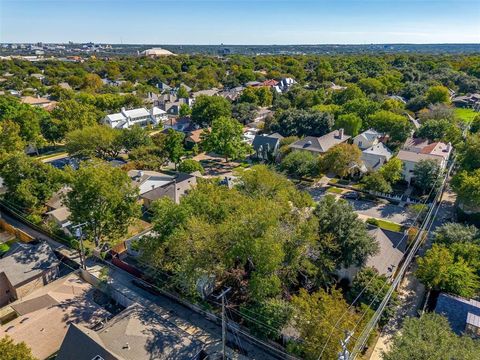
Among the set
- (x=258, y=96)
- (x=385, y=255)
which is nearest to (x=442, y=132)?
(x=385, y=255)

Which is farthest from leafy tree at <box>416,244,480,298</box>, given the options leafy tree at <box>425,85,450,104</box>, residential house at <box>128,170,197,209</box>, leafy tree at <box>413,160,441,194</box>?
leafy tree at <box>425,85,450,104</box>

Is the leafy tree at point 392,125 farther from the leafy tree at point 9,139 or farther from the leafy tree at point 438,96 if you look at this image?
the leafy tree at point 9,139

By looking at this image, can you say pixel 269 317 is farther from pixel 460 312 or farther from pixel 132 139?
pixel 132 139

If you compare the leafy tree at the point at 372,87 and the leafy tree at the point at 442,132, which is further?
the leafy tree at the point at 372,87

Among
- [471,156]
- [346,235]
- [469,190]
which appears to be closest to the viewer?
[346,235]

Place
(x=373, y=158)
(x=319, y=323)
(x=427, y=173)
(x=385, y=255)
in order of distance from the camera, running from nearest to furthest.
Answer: (x=319, y=323), (x=385, y=255), (x=427, y=173), (x=373, y=158)

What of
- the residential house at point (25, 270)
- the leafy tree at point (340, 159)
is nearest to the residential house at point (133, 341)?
the residential house at point (25, 270)

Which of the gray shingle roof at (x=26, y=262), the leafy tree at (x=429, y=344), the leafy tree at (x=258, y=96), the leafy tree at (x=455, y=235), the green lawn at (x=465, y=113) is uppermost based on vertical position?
the leafy tree at (x=258, y=96)
